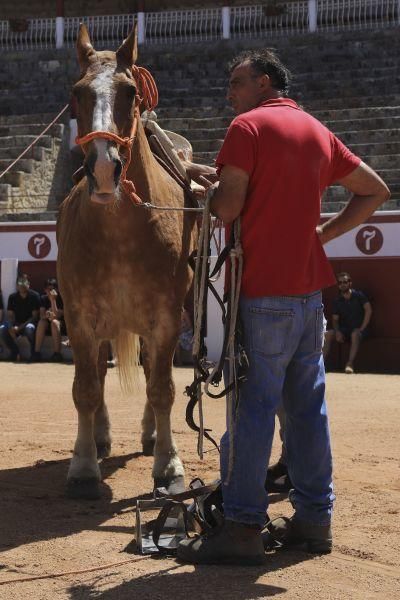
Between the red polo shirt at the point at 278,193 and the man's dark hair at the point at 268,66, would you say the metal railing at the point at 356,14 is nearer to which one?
the man's dark hair at the point at 268,66

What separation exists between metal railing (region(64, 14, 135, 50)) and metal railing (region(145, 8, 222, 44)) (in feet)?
2.36

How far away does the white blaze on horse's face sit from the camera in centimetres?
482

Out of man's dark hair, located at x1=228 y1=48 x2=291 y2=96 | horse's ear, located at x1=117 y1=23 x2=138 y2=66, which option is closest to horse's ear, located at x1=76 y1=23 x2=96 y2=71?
horse's ear, located at x1=117 y1=23 x2=138 y2=66

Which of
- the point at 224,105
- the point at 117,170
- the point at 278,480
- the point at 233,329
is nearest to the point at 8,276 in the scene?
the point at 224,105

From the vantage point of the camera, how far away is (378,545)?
4.64 meters

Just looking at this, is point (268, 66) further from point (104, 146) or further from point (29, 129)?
point (29, 129)

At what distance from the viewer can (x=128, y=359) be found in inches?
288

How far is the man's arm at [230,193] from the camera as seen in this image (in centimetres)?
423

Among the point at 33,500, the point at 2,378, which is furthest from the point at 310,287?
the point at 2,378

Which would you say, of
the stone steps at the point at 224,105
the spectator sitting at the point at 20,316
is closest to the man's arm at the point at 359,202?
the spectator sitting at the point at 20,316

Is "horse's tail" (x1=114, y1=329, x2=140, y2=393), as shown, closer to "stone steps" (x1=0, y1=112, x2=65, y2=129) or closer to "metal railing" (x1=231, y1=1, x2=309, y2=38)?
"stone steps" (x1=0, y1=112, x2=65, y2=129)

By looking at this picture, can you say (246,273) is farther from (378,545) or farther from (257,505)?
(378,545)

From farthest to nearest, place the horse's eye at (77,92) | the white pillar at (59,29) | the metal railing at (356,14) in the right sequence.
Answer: the white pillar at (59,29) < the metal railing at (356,14) < the horse's eye at (77,92)

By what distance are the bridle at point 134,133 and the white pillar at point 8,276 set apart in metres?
10.5
